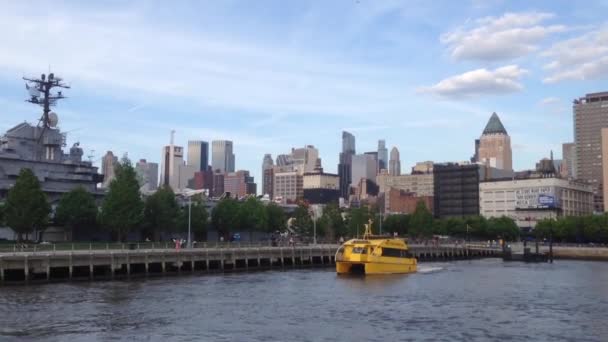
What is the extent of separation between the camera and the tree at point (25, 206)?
317 feet

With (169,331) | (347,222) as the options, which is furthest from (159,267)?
(347,222)

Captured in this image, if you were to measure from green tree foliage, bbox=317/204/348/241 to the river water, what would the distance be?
92.7 metres

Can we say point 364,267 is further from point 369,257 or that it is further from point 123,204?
point 123,204

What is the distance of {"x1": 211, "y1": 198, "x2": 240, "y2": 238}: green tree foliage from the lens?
148 metres

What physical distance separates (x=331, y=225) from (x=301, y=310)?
120 meters

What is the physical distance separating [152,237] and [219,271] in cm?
Answer: 5053

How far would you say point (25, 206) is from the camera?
97.1 m

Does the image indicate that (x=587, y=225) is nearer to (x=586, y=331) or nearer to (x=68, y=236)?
(x=68, y=236)

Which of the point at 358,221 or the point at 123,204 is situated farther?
the point at 358,221

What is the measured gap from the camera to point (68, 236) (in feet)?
414

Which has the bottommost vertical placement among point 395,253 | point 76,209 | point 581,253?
point 581,253

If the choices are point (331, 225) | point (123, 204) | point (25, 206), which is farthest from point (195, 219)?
→ point (331, 225)

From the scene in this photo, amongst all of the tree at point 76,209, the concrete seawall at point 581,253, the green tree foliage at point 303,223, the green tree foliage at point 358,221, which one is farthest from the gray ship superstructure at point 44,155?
the concrete seawall at point 581,253

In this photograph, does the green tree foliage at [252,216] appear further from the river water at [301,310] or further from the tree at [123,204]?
the river water at [301,310]
